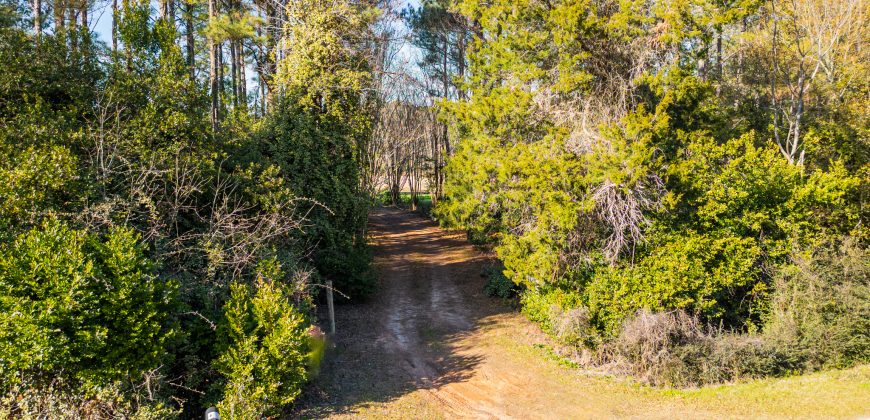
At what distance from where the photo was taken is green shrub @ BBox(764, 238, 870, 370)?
39.6 ft

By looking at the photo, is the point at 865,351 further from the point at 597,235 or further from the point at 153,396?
the point at 153,396

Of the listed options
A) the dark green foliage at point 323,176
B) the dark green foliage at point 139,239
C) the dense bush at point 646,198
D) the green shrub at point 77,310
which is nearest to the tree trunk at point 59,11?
the dark green foliage at point 139,239

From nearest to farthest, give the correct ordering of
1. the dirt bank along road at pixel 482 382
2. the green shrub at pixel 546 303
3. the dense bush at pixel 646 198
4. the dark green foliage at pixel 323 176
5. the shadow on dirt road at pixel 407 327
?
1. the dirt bank along road at pixel 482 382
2. the shadow on dirt road at pixel 407 327
3. the dense bush at pixel 646 198
4. the green shrub at pixel 546 303
5. the dark green foliage at pixel 323 176

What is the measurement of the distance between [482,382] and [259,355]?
4817 mm

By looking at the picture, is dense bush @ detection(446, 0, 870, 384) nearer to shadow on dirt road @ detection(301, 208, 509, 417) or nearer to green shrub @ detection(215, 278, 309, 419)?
shadow on dirt road @ detection(301, 208, 509, 417)

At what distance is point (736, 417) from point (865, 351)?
5.37m

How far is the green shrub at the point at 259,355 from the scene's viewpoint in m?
8.49

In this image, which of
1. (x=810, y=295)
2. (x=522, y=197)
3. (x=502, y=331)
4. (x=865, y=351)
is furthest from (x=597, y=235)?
(x=865, y=351)

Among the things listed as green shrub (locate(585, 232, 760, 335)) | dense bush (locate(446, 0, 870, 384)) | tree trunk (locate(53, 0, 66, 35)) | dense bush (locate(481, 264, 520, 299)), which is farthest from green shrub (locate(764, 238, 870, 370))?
tree trunk (locate(53, 0, 66, 35))

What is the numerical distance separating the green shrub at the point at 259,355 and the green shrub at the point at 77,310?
1118 millimetres

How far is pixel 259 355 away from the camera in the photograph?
8.66 meters

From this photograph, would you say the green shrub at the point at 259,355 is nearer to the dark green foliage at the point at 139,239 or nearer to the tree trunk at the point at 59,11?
the dark green foliage at the point at 139,239

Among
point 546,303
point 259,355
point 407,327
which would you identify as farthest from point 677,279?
point 259,355

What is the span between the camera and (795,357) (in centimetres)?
1189
